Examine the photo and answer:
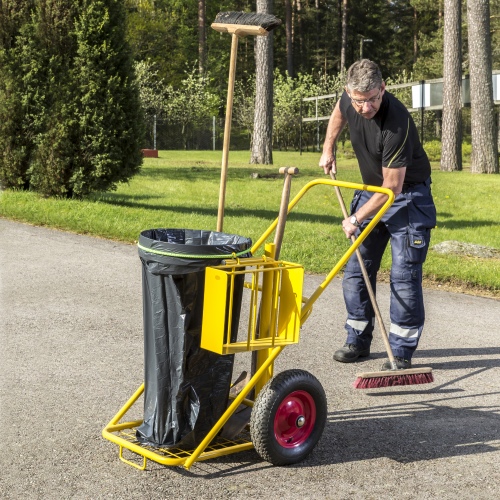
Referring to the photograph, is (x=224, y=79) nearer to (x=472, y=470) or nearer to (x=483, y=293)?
(x=483, y=293)

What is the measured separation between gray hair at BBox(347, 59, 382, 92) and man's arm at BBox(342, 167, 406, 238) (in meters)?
0.50

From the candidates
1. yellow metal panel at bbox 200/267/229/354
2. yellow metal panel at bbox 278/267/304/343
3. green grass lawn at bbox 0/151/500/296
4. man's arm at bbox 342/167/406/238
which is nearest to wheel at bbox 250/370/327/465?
yellow metal panel at bbox 278/267/304/343

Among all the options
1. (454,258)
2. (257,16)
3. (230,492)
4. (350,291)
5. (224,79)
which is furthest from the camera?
(224,79)

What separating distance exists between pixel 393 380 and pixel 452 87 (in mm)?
19120

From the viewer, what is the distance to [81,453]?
411 cm

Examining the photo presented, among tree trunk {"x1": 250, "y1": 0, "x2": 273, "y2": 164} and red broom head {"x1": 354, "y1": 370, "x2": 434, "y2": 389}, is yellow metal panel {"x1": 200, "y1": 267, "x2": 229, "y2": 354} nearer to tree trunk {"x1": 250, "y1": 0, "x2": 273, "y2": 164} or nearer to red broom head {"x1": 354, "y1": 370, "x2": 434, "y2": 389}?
red broom head {"x1": 354, "y1": 370, "x2": 434, "y2": 389}

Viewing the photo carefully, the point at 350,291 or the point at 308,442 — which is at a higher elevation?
the point at 350,291

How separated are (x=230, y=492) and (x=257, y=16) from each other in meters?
2.39

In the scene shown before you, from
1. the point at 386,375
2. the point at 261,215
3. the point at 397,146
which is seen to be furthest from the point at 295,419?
the point at 261,215

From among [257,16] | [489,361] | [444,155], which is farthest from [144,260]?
[444,155]

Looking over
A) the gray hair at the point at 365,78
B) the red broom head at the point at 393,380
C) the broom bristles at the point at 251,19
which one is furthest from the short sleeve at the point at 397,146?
the red broom head at the point at 393,380

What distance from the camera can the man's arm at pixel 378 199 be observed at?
15.8 ft

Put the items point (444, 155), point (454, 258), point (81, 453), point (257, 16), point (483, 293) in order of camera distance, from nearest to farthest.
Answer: point (81, 453) → point (257, 16) → point (483, 293) → point (454, 258) → point (444, 155)

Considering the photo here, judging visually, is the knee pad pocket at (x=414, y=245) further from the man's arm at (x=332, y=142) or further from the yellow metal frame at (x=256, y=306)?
the yellow metal frame at (x=256, y=306)
